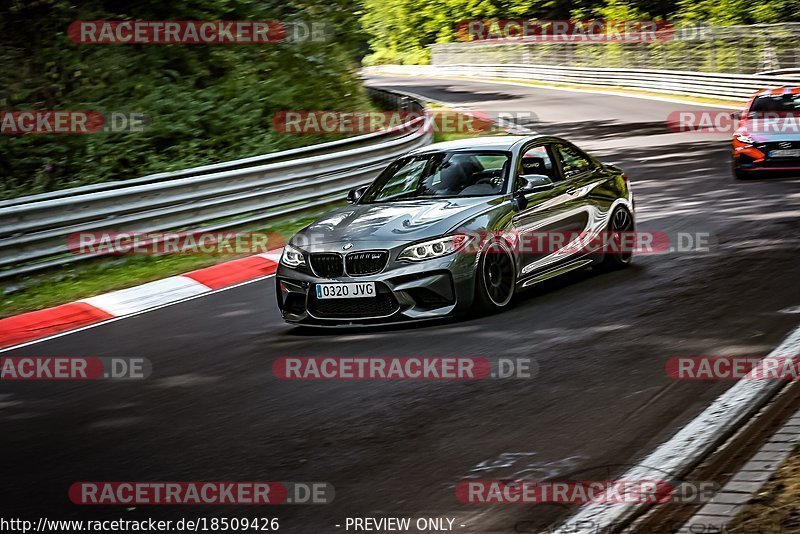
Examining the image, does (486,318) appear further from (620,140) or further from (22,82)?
(620,140)

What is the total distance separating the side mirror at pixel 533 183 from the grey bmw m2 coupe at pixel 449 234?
0.04 ft

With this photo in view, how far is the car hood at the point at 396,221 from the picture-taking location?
838cm

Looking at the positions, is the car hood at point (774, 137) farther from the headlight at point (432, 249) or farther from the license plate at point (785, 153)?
the headlight at point (432, 249)

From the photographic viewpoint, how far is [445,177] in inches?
370

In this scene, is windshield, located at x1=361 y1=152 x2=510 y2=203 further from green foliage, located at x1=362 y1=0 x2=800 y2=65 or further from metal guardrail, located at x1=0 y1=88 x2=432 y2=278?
green foliage, located at x1=362 y1=0 x2=800 y2=65

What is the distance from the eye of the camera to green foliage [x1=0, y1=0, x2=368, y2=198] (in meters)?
16.9

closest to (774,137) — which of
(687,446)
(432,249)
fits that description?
(432,249)

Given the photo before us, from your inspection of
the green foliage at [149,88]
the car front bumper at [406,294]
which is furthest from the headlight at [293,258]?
the green foliage at [149,88]

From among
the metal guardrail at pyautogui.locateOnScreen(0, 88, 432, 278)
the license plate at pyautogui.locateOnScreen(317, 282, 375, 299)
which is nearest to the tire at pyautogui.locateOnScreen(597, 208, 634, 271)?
the license plate at pyautogui.locateOnScreen(317, 282, 375, 299)

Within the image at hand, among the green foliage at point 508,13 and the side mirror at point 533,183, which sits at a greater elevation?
the green foliage at point 508,13

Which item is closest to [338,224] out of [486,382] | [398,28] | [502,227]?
[502,227]

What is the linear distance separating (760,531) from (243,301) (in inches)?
277

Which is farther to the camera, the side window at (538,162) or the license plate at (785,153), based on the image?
the license plate at (785,153)

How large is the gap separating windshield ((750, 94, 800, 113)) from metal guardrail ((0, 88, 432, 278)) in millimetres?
6138
